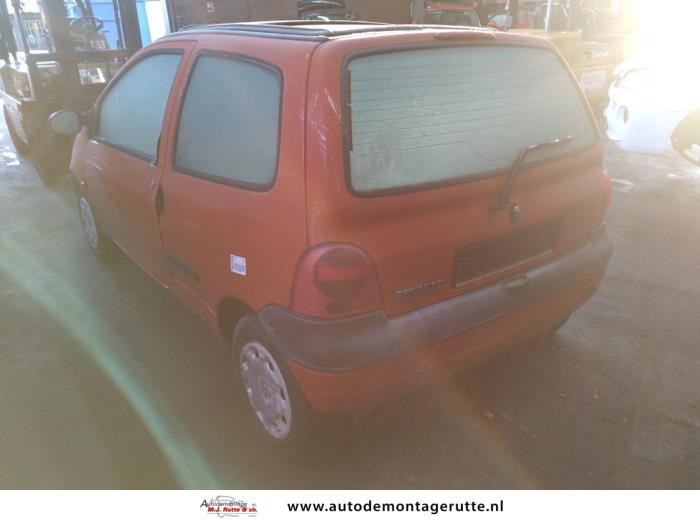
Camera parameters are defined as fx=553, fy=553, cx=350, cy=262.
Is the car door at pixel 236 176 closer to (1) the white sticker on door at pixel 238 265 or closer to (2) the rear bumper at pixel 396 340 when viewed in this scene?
(1) the white sticker on door at pixel 238 265

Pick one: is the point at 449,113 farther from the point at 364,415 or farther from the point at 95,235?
the point at 95,235

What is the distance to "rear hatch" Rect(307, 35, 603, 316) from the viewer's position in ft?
6.33

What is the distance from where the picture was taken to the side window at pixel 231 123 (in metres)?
2.11

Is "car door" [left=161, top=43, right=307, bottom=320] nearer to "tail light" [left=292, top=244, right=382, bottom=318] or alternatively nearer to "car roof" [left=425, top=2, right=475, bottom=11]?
"tail light" [left=292, top=244, right=382, bottom=318]

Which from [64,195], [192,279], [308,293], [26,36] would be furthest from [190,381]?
[26,36]

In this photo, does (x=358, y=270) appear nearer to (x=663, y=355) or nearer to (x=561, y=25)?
(x=663, y=355)

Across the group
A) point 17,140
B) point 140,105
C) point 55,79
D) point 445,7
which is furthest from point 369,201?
point 445,7

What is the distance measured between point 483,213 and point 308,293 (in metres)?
0.77

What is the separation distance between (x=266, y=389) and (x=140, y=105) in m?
1.86

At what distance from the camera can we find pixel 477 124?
2234 millimetres

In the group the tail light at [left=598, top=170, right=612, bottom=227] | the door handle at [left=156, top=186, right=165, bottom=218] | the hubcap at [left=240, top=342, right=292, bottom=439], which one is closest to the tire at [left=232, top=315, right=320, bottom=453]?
the hubcap at [left=240, top=342, right=292, bottom=439]

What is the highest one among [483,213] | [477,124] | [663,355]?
[477,124]

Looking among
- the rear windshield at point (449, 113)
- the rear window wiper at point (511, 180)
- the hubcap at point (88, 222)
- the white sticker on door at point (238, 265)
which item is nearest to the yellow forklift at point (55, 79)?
the hubcap at point (88, 222)

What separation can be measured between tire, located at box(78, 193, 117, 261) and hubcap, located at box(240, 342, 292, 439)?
2.39 metres
